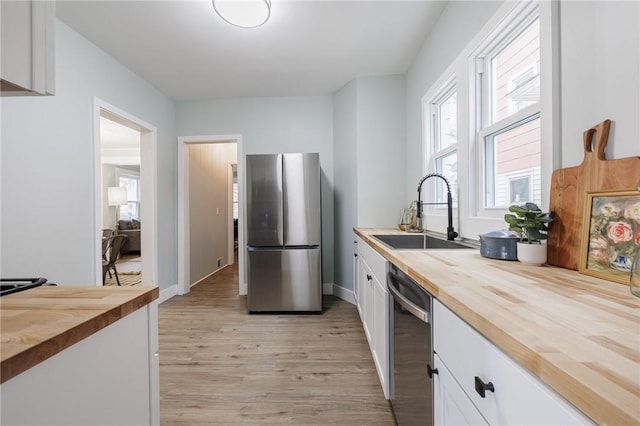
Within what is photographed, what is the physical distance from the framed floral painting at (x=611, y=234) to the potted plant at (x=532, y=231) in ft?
0.43

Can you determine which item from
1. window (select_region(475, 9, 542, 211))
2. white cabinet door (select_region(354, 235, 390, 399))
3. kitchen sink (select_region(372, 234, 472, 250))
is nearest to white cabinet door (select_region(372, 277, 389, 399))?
white cabinet door (select_region(354, 235, 390, 399))

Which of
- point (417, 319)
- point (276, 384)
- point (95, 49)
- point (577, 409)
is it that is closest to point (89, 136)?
point (95, 49)

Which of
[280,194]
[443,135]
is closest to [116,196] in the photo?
[280,194]

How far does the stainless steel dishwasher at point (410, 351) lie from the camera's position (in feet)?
2.89

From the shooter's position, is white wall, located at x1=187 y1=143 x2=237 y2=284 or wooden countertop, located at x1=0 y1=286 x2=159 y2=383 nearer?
wooden countertop, located at x1=0 y1=286 x2=159 y2=383

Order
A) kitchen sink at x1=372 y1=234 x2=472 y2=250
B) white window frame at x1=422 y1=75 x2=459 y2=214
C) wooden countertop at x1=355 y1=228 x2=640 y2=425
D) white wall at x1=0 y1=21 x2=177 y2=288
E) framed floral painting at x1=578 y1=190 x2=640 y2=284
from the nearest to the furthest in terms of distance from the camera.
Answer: wooden countertop at x1=355 y1=228 x2=640 y2=425 < framed floral painting at x1=578 y1=190 x2=640 y2=284 < white wall at x1=0 y1=21 x2=177 y2=288 < kitchen sink at x1=372 y1=234 x2=472 y2=250 < white window frame at x1=422 y1=75 x2=459 y2=214

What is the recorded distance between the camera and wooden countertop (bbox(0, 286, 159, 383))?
0.45 metres

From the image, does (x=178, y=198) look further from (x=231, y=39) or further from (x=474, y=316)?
(x=474, y=316)

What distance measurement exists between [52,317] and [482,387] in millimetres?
872

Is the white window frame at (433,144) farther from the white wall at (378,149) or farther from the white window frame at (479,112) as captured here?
the white wall at (378,149)

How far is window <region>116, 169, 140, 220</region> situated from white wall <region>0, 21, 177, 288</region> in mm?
6782

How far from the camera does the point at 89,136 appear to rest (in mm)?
2268

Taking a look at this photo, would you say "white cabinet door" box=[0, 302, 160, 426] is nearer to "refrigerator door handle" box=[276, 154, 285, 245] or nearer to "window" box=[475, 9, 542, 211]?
"window" box=[475, 9, 542, 211]

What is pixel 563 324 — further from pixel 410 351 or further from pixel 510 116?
pixel 510 116
